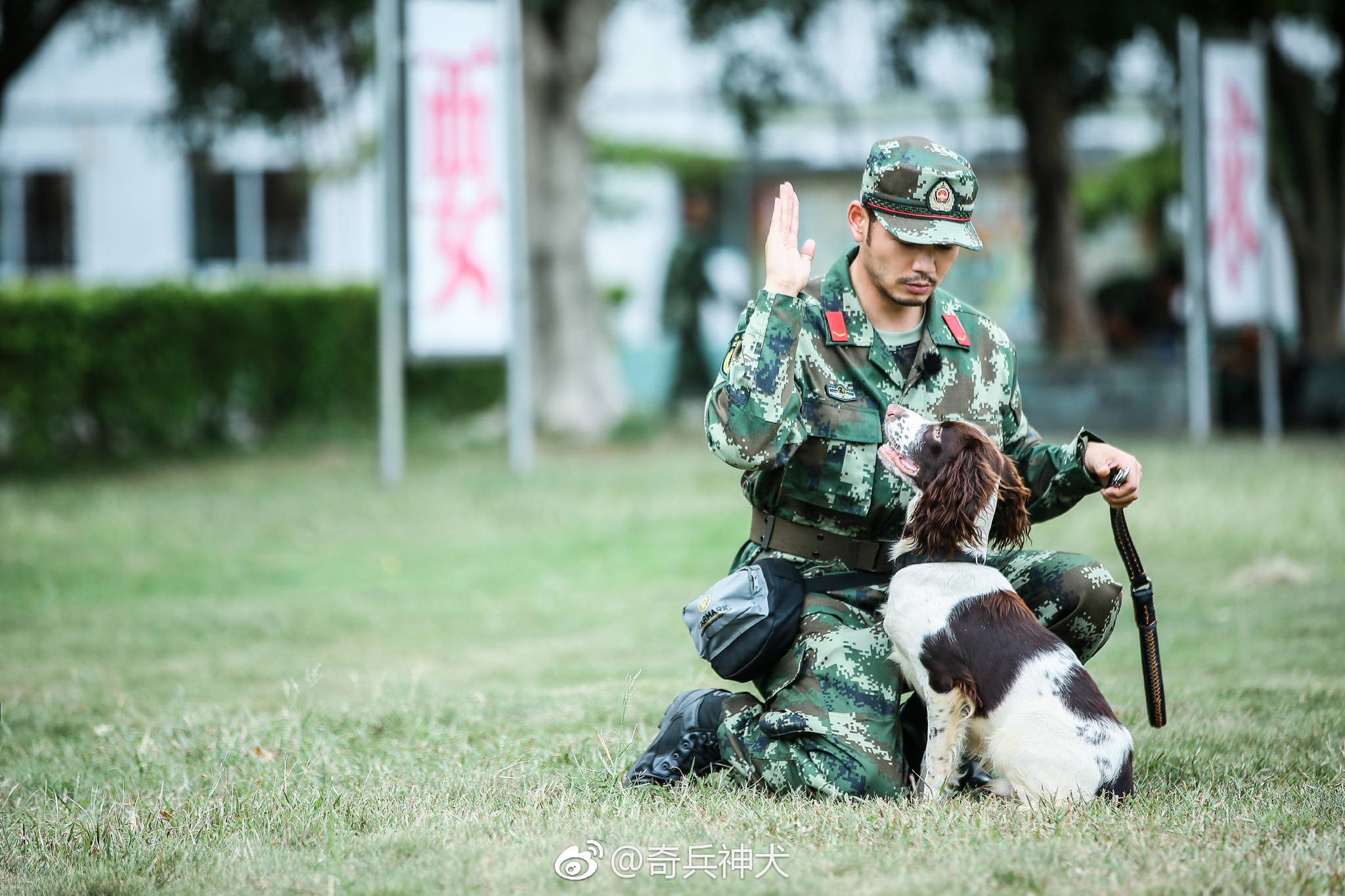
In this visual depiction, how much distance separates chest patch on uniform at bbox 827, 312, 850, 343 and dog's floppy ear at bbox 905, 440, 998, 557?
57 centimetres

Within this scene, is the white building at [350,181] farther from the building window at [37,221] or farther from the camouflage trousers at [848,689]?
the camouflage trousers at [848,689]

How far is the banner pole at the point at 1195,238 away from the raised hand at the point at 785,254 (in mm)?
9781

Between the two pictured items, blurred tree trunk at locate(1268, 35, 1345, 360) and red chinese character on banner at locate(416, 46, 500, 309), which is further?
blurred tree trunk at locate(1268, 35, 1345, 360)

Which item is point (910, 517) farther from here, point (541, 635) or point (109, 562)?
point (109, 562)

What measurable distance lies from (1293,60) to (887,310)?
1412cm

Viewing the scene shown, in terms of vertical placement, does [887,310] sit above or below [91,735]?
above

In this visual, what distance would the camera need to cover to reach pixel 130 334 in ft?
41.5

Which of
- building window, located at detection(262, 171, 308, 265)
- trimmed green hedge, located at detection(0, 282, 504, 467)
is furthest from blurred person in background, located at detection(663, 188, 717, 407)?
building window, located at detection(262, 171, 308, 265)

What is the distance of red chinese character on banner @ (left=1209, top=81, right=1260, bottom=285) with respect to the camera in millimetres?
12320

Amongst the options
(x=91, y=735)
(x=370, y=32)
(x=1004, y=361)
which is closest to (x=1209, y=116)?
(x=370, y=32)

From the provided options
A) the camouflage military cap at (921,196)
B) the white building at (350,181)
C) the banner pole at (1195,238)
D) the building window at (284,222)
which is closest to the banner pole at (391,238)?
the banner pole at (1195,238)

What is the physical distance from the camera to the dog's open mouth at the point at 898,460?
134 inches

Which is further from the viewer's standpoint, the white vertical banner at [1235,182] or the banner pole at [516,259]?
the white vertical banner at [1235,182]

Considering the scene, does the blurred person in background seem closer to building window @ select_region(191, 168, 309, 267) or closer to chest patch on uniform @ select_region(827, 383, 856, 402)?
building window @ select_region(191, 168, 309, 267)
